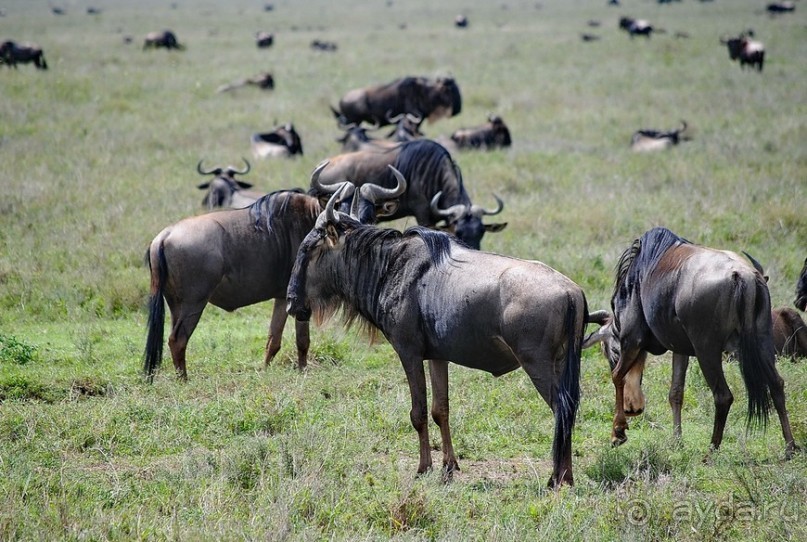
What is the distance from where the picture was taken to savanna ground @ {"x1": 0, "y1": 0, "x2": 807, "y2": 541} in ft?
16.9

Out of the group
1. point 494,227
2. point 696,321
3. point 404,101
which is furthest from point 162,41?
point 696,321

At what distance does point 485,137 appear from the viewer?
60.0ft

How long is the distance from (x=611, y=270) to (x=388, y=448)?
4.92 meters

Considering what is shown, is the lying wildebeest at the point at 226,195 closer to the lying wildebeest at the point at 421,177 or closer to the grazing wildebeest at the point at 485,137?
the lying wildebeest at the point at 421,177

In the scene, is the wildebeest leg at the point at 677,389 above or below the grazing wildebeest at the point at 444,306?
below

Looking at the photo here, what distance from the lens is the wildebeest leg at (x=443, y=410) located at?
605 cm

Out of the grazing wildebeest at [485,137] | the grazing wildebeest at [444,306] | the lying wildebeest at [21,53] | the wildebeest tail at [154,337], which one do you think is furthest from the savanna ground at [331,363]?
the lying wildebeest at [21,53]

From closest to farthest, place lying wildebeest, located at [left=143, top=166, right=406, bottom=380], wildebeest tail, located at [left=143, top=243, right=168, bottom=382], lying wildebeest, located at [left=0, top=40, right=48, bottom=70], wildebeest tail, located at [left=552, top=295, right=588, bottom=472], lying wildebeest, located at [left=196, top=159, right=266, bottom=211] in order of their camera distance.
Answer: wildebeest tail, located at [left=552, top=295, right=588, bottom=472], wildebeest tail, located at [left=143, top=243, right=168, bottom=382], lying wildebeest, located at [left=143, top=166, right=406, bottom=380], lying wildebeest, located at [left=196, top=159, right=266, bottom=211], lying wildebeest, located at [left=0, top=40, right=48, bottom=70]

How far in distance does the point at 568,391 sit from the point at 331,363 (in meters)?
3.26

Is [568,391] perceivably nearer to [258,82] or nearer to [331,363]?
[331,363]

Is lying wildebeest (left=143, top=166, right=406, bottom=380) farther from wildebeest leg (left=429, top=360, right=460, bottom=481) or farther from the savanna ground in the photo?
wildebeest leg (left=429, top=360, right=460, bottom=481)

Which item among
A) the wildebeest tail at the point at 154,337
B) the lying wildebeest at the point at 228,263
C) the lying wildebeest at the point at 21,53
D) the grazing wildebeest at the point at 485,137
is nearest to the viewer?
the wildebeest tail at the point at 154,337

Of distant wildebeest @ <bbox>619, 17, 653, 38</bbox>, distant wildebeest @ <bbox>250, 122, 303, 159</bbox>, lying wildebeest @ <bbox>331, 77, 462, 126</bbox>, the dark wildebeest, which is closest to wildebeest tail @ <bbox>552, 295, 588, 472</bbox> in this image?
the dark wildebeest

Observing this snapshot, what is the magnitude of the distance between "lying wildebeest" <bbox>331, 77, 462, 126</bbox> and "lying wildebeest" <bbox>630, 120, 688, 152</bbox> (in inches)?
179
